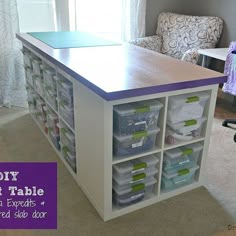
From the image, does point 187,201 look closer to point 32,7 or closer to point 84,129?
point 84,129

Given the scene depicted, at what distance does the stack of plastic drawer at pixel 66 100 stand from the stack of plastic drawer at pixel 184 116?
645mm

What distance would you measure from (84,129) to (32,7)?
2.15 meters

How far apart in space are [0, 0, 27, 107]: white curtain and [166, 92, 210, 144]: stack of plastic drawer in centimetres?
210

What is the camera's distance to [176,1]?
160 inches

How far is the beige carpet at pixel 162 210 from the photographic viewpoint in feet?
5.26

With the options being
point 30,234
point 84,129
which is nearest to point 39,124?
point 84,129

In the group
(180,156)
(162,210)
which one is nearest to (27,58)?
(180,156)

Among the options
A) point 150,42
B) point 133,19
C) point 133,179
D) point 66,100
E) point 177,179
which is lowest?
point 177,179

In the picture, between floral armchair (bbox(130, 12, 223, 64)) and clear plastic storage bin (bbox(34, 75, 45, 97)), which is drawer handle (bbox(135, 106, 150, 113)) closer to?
clear plastic storage bin (bbox(34, 75, 45, 97))

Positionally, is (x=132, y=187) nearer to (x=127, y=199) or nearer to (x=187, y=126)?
(x=127, y=199)

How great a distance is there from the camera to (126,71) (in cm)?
168

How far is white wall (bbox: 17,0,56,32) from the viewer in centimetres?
324

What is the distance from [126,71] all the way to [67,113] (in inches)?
21.6

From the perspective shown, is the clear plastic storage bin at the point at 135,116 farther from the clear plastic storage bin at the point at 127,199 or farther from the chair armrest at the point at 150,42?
the chair armrest at the point at 150,42
